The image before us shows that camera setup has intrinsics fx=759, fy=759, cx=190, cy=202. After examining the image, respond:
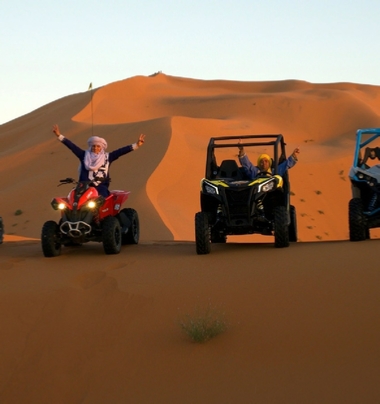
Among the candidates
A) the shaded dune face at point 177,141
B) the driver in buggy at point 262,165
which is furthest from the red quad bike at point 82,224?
the shaded dune face at point 177,141

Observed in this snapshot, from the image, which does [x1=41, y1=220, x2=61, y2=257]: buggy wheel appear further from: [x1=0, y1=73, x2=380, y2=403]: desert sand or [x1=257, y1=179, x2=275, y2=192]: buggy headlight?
[x1=257, y1=179, x2=275, y2=192]: buggy headlight

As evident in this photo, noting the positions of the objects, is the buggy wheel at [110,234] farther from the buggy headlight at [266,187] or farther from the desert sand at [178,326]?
the buggy headlight at [266,187]

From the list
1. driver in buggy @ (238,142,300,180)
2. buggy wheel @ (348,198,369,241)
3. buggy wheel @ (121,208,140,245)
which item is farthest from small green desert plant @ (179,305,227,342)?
buggy wheel @ (121,208,140,245)

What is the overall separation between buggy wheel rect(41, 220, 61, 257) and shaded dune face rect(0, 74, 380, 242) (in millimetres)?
7190

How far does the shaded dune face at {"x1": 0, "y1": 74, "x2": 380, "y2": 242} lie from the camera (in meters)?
23.3

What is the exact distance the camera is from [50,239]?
33.3ft

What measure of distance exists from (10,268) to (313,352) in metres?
4.88

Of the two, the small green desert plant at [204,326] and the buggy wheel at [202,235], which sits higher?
the buggy wheel at [202,235]

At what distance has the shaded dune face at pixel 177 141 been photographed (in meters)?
23.3

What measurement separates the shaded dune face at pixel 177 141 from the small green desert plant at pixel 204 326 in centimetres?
1118

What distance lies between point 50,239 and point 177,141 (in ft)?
58.6

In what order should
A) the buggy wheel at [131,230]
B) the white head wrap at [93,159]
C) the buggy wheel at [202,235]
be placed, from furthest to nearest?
the buggy wheel at [131,230], the white head wrap at [93,159], the buggy wheel at [202,235]

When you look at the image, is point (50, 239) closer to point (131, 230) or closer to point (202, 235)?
point (131, 230)

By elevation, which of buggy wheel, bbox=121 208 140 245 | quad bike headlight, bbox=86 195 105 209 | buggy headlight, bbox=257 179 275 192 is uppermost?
buggy headlight, bbox=257 179 275 192
